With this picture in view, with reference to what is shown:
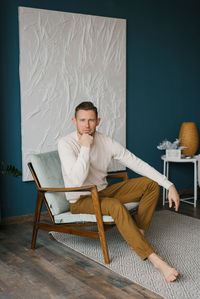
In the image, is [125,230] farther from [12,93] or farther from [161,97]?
[161,97]

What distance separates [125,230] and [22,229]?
1.33m

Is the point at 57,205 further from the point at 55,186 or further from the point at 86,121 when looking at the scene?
the point at 86,121

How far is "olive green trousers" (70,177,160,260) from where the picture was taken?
2545mm

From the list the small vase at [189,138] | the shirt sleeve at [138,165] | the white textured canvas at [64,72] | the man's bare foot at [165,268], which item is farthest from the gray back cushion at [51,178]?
the small vase at [189,138]

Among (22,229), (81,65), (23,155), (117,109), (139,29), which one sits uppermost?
(139,29)

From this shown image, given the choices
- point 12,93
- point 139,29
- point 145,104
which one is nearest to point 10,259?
point 12,93

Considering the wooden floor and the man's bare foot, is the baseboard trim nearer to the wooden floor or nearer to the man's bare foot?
the wooden floor

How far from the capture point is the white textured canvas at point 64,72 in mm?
3676

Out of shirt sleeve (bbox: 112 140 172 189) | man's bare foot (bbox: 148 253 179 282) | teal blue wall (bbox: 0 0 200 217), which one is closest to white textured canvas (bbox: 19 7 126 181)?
teal blue wall (bbox: 0 0 200 217)

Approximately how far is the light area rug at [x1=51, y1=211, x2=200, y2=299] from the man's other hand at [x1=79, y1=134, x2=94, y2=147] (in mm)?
825

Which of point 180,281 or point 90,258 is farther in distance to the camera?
point 90,258

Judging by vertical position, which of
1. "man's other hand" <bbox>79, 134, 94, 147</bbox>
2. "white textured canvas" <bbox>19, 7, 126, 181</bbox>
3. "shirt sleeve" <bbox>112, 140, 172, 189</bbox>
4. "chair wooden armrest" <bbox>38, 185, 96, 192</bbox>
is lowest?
"chair wooden armrest" <bbox>38, 185, 96, 192</bbox>

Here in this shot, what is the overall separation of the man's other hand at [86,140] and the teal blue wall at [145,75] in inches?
44.1

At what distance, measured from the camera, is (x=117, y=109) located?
4.29 m
